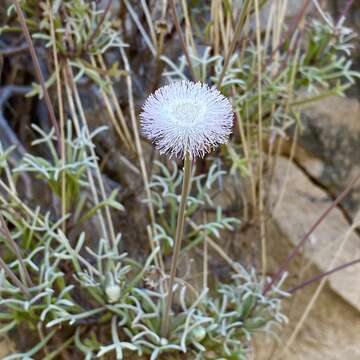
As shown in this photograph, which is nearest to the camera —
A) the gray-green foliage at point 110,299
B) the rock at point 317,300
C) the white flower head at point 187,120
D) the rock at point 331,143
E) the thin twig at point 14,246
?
the white flower head at point 187,120

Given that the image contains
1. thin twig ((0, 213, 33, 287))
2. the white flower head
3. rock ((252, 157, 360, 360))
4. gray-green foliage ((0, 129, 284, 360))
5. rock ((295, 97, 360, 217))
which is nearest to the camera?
the white flower head

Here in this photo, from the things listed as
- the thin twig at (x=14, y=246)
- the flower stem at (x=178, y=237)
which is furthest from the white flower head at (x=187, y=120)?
the thin twig at (x=14, y=246)

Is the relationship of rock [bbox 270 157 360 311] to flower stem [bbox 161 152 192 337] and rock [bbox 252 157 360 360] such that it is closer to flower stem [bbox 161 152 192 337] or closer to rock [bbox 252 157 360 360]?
rock [bbox 252 157 360 360]

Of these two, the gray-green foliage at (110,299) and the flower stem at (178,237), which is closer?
the flower stem at (178,237)

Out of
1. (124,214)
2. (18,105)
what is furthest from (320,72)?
(18,105)

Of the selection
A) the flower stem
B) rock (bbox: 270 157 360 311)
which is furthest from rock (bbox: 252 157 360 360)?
the flower stem

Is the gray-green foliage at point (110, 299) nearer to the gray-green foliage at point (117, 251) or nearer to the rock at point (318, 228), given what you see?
the gray-green foliage at point (117, 251)

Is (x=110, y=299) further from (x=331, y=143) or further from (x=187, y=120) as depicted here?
(x=331, y=143)

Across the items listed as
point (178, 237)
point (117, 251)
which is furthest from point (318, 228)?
point (178, 237)

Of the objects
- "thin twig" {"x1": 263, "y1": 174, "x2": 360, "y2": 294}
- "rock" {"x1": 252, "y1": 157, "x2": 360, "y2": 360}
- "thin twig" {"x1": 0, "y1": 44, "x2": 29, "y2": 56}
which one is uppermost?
"thin twig" {"x1": 0, "y1": 44, "x2": 29, "y2": 56}
